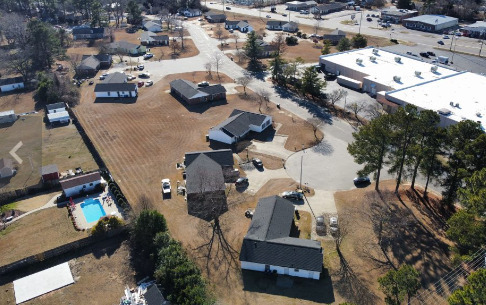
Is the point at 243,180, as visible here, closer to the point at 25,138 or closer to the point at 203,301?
the point at 203,301

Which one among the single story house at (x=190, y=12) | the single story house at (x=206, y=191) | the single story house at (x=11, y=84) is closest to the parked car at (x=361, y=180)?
the single story house at (x=206, y=191)

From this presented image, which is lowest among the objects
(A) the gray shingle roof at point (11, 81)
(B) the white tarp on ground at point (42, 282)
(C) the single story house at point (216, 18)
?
(B) the white tarp on ground at point (42, 282)

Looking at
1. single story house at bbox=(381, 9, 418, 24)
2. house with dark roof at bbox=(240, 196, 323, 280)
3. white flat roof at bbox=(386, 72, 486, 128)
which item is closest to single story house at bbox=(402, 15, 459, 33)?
single story house at bbox=(381, 9, 418, 24)

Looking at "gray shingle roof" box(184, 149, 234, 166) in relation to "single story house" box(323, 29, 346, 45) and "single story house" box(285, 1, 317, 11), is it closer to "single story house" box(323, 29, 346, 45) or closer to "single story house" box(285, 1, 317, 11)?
"single story house" box(323, 29, 346, 45)

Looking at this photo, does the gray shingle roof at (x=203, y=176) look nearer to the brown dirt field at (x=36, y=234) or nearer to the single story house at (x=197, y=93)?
the brown dirt field at (x=36, y=234)

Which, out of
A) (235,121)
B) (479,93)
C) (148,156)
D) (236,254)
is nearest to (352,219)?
(236,254)

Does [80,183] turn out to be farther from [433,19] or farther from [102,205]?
[433,19]

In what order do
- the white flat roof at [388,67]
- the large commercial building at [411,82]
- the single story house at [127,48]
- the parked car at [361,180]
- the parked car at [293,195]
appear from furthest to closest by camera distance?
the single story house at [127,48]
the white flat roof at [388,67]
the large commercial building at [411,82]
the parked car at [361,180]
the parked car at [293,195]
